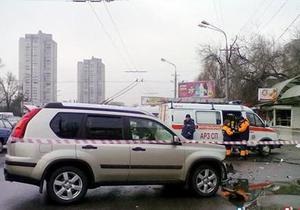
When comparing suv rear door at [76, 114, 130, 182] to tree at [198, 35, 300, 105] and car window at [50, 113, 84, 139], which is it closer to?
car window at [50, 113, 84, 139]

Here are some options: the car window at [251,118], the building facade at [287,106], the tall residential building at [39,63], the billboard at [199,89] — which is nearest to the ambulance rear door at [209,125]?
the car window at [251,118]

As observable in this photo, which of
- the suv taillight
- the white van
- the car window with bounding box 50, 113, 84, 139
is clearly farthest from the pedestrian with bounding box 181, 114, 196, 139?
the suv taillight

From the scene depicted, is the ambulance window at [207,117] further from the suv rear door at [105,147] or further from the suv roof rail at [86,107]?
the suv rear door at [105,147]

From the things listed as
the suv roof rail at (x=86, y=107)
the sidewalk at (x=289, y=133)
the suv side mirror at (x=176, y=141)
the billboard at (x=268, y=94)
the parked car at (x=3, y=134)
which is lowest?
the sidewalk at (x=289, y=133)

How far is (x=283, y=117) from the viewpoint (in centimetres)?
4112

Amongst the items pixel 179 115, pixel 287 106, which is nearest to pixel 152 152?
pixel 179 115

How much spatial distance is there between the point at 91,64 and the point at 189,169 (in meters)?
46.3

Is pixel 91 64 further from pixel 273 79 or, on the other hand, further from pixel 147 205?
pixel 147 205

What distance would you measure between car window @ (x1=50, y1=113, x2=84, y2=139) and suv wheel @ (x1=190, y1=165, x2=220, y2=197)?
2.56 meters

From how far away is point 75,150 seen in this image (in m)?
9.10

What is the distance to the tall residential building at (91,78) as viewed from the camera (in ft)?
170

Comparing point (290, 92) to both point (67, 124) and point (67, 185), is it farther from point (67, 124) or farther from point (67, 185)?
point (67, 185)

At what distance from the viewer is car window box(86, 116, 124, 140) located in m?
9.38

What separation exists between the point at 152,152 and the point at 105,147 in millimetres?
963
